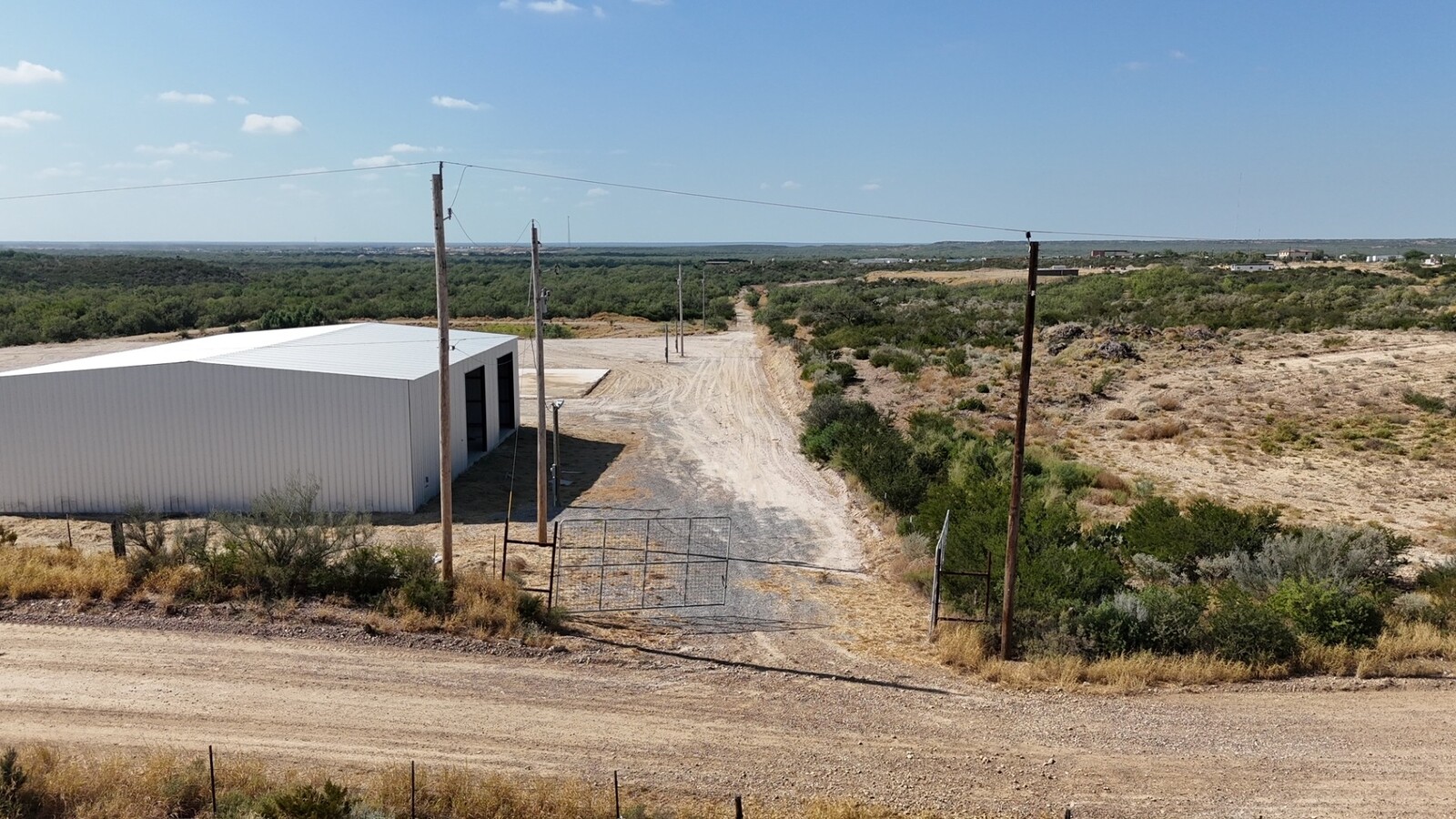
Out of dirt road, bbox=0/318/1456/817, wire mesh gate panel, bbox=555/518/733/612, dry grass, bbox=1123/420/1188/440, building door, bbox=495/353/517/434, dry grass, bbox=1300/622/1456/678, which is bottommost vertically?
wire mesh gate panel, bbox=555/518/733/612

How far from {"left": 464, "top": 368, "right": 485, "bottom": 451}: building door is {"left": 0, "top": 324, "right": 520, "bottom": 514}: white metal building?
5762 mm

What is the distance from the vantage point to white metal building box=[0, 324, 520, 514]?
2006 centimetres

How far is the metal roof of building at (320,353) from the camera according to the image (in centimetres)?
2048

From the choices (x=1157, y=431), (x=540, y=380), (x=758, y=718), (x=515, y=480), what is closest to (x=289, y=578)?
(x=540, y=380)

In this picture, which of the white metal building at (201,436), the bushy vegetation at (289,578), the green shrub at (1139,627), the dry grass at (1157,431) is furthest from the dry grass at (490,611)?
the dry grass at (1157,431)

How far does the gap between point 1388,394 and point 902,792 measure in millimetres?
31000

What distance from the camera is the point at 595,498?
2177cm

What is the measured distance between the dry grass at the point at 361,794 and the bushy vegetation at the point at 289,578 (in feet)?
13.6

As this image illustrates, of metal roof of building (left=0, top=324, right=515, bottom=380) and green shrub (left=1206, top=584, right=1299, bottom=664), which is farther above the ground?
metal roof of building (left=0, top=324, right=515, bottom=380)

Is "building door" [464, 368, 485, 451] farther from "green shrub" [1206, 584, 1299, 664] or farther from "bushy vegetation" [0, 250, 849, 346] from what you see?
"bushy vegetation" [0, 250, 849, 346]

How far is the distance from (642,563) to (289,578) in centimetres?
569

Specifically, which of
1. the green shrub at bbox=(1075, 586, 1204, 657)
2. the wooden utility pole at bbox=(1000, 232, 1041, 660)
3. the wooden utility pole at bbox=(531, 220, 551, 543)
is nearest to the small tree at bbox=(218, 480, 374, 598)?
the wooden utility pole at bbox=(531, 220, 551, 543)

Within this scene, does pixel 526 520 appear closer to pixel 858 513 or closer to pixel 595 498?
pixel 595 498

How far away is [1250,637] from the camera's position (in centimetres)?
1238
